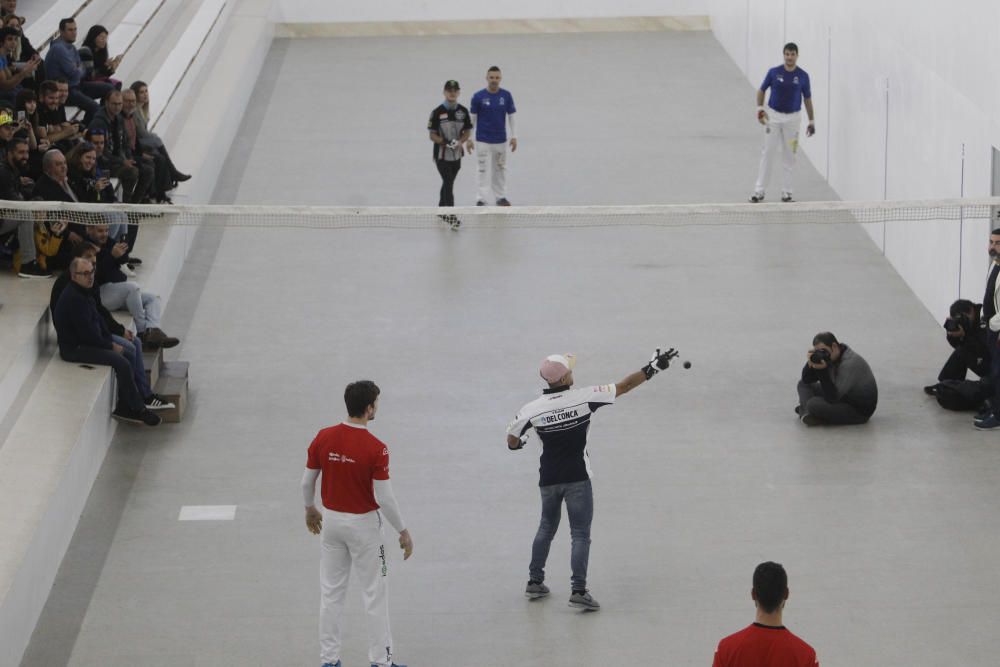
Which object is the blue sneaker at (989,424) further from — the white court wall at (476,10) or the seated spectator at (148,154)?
the white court wall at (476,10)

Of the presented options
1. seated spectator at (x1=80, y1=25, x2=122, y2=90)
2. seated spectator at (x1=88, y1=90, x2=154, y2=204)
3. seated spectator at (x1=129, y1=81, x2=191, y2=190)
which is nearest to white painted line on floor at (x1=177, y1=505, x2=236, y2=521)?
A: seated spectator at (x1=88, y1=90, x2=154, y2=204)

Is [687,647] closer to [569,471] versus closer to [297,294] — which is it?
[569,471]

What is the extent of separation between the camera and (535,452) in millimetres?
11367

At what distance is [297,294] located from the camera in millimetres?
14672

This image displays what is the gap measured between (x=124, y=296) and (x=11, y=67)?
381cm

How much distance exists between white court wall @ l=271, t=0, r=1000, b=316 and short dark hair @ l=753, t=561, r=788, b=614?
24.7 ft

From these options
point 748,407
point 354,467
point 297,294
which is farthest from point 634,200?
point 354,467

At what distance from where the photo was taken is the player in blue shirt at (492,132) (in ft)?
55.0

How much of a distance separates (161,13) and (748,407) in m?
14.3

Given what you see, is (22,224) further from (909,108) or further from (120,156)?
(909,108)

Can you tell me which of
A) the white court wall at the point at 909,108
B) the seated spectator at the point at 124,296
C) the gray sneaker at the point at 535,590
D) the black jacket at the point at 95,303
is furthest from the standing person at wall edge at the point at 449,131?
the gray sneaker at the point at 535,590

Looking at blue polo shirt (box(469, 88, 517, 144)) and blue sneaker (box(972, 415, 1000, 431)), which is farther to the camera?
blue polo shirt (box(469, 88, 517, 144))

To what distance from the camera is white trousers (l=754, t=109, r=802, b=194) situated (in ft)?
56.6

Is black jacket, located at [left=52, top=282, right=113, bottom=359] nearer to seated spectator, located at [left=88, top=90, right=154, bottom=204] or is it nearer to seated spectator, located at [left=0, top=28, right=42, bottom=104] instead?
seated spectator, located at [left=88, top=90, right=154, bottom=204]
